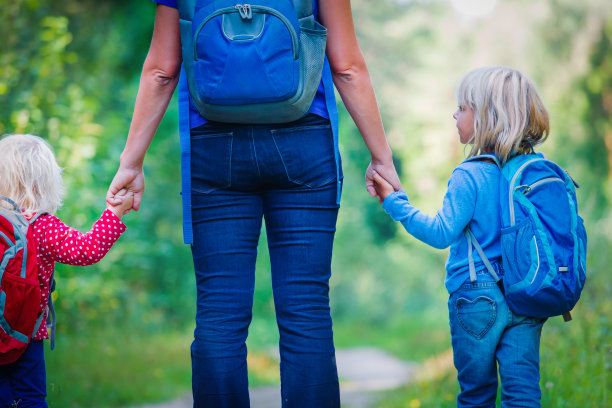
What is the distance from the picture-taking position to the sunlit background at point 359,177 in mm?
5383

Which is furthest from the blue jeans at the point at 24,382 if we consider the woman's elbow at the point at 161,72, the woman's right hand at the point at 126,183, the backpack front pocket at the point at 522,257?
the backpack front pocket at the point at 522,257

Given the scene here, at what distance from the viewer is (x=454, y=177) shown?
254 cm

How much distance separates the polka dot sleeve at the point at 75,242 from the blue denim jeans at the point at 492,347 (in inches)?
53.9

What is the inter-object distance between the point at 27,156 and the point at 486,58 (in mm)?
9412

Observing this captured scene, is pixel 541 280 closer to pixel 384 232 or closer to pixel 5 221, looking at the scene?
pixel 5 221

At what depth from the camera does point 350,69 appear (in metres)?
2.39

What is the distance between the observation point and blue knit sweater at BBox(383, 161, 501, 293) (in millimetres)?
2486

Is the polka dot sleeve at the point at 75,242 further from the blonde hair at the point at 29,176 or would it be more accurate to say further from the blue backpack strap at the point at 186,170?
the blue backpack strap at the point at 186,170

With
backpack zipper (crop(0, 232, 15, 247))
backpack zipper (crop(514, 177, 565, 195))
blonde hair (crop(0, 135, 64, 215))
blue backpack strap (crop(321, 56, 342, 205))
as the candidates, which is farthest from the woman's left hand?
backpack zipper (crop(0, 232, 15, 247))

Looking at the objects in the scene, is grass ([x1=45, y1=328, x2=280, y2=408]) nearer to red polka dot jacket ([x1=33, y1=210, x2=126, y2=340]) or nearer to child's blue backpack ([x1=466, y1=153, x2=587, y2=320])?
red polka dot jacket ([x1=33, y1=210, x2=126, y2=340])

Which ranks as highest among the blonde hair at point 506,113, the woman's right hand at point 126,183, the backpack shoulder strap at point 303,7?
the backpack shoulder strap at point 303,7

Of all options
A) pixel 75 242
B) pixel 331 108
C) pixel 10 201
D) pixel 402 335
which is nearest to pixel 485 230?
pixel 331 108

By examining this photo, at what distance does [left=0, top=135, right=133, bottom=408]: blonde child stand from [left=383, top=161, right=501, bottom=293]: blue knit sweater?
120 centimetres

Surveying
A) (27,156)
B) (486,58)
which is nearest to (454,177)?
(27,156)
